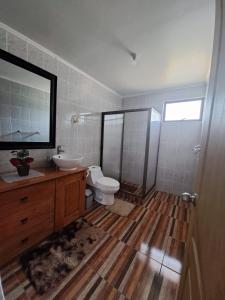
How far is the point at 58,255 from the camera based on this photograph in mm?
1403

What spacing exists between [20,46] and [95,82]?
136cm

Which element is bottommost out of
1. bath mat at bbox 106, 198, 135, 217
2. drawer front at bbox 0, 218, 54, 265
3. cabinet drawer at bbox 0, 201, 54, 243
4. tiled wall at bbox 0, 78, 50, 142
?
bath mat at bbox 106, 198, 135, 217

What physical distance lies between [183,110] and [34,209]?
3.18 meters

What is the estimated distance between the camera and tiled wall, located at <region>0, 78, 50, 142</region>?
59.9 inches

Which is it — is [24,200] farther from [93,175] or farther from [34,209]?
[93,175]

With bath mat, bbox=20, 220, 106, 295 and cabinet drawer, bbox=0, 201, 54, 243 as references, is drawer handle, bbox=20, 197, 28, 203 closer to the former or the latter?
cabinet drawer, bbox=0, 201, 54, 243

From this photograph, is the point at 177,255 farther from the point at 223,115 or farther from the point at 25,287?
the point at 223,115

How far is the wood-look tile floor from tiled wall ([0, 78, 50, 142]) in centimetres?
137

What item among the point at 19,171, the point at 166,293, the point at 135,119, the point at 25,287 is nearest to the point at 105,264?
the point at 166,293

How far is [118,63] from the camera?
206 centimetres

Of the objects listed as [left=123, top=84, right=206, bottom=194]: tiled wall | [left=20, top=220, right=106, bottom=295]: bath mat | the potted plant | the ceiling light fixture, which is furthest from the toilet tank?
the ceiling light fixture

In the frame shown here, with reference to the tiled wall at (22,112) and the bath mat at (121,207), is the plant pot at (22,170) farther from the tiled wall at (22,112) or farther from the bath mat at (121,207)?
the bath mat at (121,207)

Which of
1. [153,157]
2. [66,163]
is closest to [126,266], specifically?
[66,163]

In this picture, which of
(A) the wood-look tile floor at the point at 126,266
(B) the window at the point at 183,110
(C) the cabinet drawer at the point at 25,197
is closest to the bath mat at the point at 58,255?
(A) the wood-look tile floor at the point at 126,266
